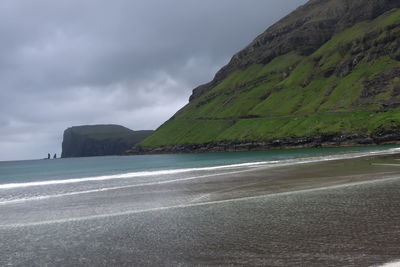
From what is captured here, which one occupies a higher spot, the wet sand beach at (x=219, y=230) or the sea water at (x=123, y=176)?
the sea water at (x=123, y=176)

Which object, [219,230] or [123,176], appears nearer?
[219,230]

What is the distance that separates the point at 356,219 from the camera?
20438 mm

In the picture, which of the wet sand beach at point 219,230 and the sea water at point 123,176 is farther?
the sea water at point 123,176

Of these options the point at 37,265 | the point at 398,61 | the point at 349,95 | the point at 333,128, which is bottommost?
the point at 37,265

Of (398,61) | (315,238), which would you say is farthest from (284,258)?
(398,61)

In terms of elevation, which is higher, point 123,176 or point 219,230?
point 123,176

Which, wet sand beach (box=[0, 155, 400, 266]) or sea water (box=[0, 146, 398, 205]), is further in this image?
sea water (box=[0, 146, 398, 205])

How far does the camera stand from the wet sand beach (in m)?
15.5

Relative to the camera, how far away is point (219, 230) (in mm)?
20750

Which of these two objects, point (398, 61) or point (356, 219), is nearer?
point (356, 219)

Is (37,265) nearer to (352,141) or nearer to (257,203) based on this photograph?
(257,203)

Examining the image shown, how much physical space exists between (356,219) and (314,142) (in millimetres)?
151293

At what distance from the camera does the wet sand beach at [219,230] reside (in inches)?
610

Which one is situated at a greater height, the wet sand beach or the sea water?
the sea water
